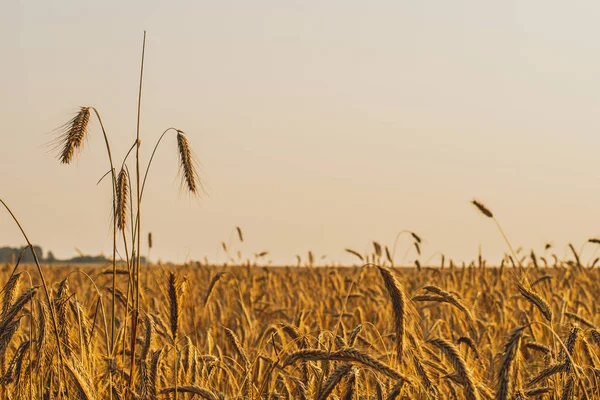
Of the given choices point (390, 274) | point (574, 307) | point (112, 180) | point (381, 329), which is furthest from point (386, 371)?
point (574, 307)

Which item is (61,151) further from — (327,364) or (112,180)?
(327,364)

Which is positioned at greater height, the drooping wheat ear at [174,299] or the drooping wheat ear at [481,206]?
the drooping wheat ear at [481,206]

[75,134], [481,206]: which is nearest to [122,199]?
[75,134]

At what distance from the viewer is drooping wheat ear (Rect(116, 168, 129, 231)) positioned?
11.6ft

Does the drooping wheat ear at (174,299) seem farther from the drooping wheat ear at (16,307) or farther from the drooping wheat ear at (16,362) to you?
the drooping wheat ear at (16,362)

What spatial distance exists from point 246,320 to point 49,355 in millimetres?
3689

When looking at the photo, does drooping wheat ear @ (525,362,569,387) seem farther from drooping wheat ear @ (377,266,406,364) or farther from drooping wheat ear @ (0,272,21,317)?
drooping wheat ear @ (0,272,21,317)

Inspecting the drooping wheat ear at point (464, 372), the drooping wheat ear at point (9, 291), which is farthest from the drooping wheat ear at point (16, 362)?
the drooping wheat ear at point (464, 372)

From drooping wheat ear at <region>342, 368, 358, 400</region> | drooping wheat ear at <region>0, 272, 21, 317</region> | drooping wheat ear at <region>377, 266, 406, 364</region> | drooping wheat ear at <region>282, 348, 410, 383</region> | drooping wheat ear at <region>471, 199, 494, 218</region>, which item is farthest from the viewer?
drooping wheat ear at <region>471, 199, 494, 218</region>

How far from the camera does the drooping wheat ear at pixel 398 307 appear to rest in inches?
113

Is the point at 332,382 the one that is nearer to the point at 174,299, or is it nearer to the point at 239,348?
the point at 174,299

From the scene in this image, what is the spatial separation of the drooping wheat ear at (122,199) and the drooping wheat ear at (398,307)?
1179 mm

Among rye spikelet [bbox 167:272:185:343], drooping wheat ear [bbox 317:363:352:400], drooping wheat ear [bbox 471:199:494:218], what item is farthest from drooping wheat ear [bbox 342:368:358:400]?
drooping wheat ear [bbox 471:199:494:218]

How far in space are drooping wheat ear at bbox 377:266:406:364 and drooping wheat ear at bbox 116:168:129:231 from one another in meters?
1.18
